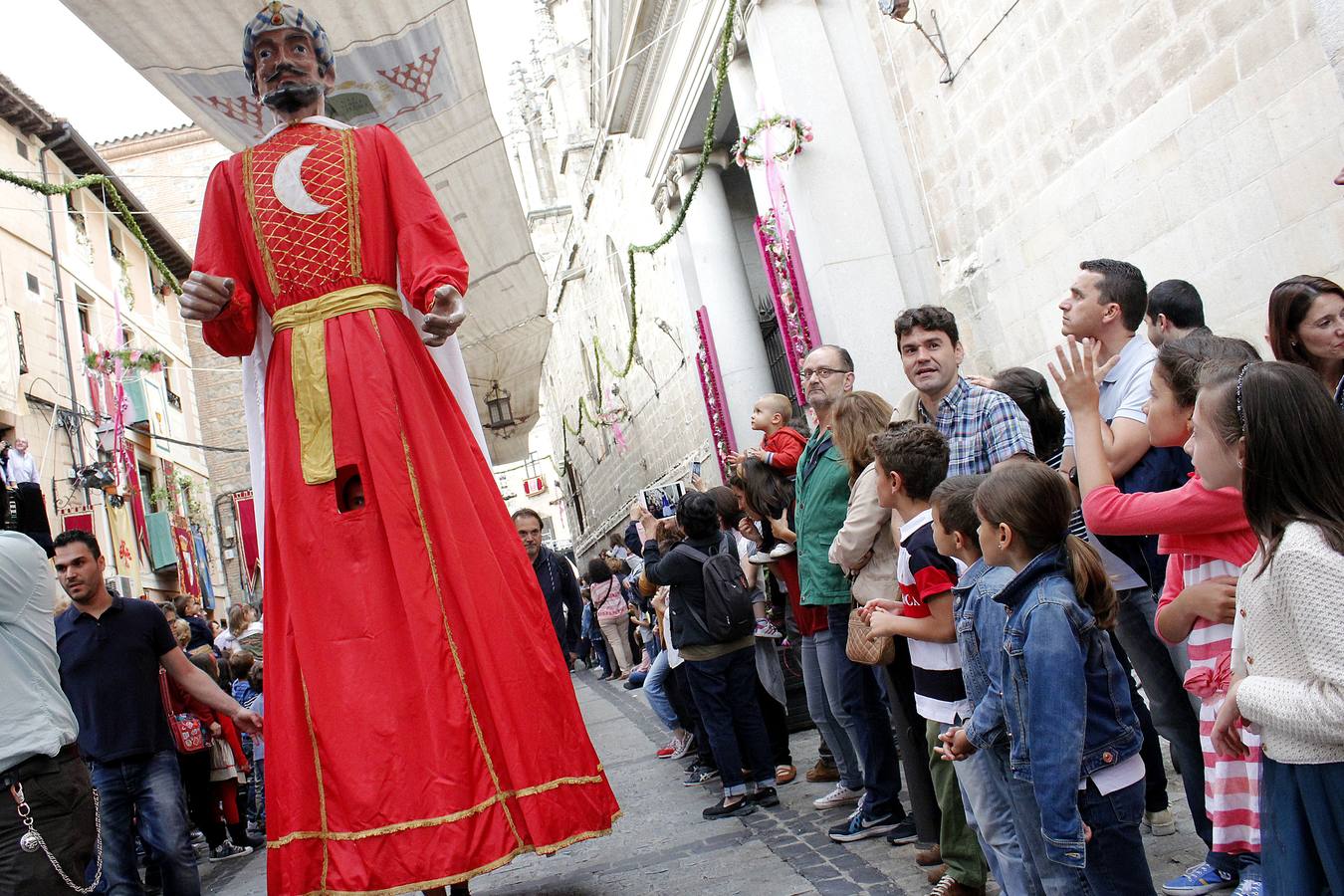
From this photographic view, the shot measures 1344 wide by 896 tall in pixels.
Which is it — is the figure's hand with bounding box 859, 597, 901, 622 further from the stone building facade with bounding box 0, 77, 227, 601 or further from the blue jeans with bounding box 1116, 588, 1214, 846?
the stone building facade with bounding box 0, 77, 227, 601

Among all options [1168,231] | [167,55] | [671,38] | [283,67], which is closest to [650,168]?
[671,38]

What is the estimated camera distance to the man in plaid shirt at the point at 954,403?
369 cm

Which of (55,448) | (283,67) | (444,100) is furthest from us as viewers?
(55,448)

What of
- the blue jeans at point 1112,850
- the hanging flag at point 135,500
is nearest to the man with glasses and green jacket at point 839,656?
the blue jeans at point 1112,850

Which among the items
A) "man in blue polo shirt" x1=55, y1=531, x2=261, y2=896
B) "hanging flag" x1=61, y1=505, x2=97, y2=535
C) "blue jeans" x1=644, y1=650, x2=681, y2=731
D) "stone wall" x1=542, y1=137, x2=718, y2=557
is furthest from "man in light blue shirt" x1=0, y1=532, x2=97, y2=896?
"hanging flag" x1=61, y1=505, x2=97, y2=535

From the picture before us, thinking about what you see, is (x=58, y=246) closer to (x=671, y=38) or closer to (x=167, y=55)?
(x=671, y=38)

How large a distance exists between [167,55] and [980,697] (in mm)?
5671

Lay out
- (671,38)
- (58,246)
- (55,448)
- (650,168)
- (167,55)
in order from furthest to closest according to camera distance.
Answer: (58,246), (55,448), (650,168), (671,38), (167,55)

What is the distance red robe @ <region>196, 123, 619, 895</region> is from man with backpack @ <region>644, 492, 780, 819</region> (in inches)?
59.5

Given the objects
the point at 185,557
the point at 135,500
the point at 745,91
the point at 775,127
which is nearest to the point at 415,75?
the point at 775,127

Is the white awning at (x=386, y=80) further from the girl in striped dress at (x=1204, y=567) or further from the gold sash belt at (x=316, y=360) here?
the girl in striped dress at (x=1204, y=567)

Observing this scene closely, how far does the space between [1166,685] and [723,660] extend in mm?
2203

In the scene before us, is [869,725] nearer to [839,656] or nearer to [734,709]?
[839,656]

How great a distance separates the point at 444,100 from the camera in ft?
27.2
